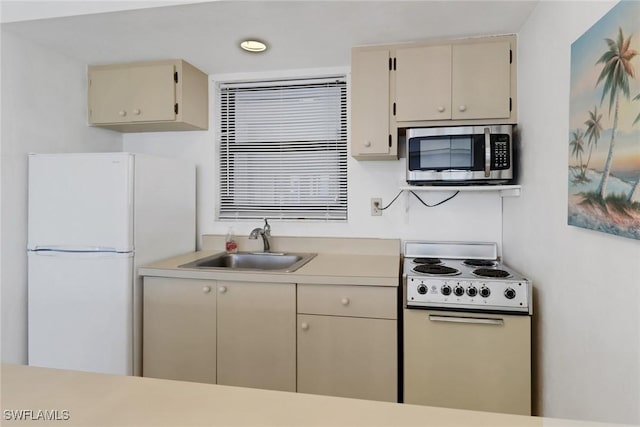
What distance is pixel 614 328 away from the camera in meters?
1.04

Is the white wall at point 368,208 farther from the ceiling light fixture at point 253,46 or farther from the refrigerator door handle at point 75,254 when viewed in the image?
the refrigerator door handle at point 75,254

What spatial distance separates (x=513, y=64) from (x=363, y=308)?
1.57 m

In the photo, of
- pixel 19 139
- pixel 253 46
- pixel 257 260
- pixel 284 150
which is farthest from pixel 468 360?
pixel 19 139

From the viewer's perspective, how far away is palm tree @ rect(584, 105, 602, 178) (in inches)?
42.6

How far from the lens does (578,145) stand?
121 cm

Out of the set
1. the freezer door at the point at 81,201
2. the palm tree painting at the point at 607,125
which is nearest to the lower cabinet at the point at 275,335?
the freezer door at the point at 81,201

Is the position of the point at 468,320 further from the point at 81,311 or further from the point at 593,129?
the point at 81,311

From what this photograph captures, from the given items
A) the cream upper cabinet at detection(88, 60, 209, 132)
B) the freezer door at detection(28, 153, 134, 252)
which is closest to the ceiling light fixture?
the cream upper cabinet at detection(88, 60, 209, 132)

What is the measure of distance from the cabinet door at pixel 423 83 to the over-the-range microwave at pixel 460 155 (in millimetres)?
112

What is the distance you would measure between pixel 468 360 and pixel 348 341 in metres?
0.58

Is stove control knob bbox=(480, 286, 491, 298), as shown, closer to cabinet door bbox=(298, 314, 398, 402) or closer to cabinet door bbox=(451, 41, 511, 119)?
cabinet door bbox=(298, 314, 398, 402)

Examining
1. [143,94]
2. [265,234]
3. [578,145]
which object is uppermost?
[143,94]

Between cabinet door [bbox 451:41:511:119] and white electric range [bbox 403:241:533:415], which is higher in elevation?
cabinet door [bbox 451:41:511:119]

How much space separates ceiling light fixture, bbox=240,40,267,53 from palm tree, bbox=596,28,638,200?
5.59 ft
